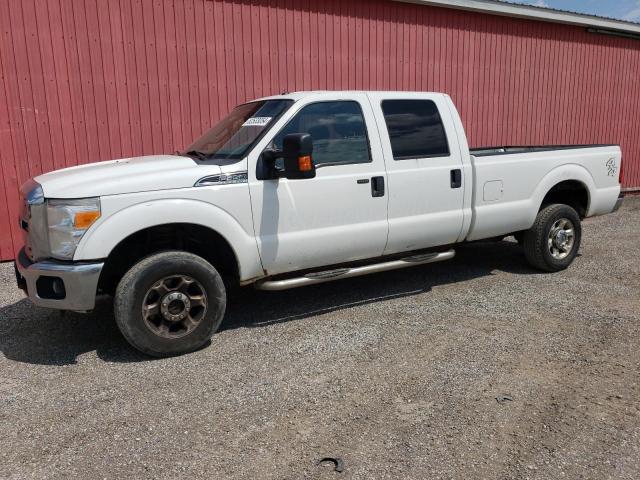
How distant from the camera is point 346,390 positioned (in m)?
3.57

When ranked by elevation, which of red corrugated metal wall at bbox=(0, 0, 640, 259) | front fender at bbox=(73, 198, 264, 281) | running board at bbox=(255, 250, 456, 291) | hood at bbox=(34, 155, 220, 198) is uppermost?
red corrugated metal wall at bbox=(0, 0, 640, 259)

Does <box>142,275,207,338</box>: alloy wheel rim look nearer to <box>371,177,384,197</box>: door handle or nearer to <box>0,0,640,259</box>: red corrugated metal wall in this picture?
<box>371,177,384,197</box>: door handle

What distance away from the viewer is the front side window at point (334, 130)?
4.63 m

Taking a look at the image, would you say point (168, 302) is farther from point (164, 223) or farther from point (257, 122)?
point (257, 122)

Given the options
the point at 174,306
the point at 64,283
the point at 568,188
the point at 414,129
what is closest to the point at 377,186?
the point at 414,129

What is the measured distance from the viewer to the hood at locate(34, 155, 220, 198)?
3840mm

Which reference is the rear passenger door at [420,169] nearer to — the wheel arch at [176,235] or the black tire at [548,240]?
the black tire at [548,240]

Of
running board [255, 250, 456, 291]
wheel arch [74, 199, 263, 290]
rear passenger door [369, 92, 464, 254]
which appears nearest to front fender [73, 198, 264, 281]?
wheel arch [74, 199, 263, 290]

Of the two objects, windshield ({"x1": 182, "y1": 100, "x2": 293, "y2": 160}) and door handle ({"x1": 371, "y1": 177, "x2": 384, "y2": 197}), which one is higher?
windshield ({"x1": 182, "y1": 100, "x2": 293, "y2": 160})

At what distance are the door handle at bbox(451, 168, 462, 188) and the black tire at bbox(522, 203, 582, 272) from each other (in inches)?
52.9

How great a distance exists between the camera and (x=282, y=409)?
3.35m

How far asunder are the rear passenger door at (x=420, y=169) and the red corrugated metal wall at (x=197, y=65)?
11.4 ft

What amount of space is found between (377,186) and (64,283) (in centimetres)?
264

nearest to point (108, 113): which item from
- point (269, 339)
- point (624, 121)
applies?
point (269, 339)
